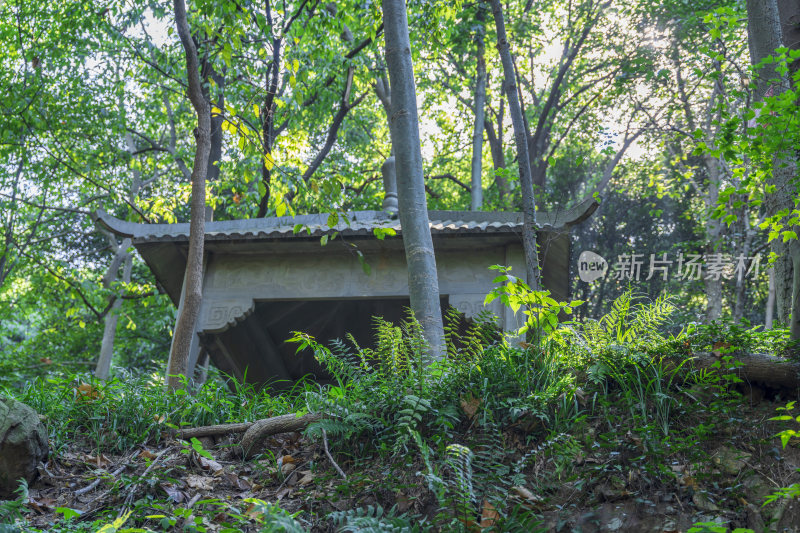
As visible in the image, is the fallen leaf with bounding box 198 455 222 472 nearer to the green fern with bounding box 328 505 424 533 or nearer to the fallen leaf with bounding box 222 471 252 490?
the fallen leaf with bounding box 222 471 252 490

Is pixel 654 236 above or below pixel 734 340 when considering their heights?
above

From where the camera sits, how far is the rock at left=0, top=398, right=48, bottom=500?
3471 millimetres

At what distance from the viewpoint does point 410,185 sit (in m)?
5.42

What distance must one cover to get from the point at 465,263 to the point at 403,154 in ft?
9.62

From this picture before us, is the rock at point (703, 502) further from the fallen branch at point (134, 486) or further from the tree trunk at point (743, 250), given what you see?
the tree trunk at point (743, 250)

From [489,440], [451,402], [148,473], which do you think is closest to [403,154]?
[451,402]

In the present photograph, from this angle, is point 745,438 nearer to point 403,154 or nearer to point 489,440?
point 489,440

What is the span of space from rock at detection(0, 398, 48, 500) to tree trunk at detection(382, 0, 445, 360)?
2504 mm

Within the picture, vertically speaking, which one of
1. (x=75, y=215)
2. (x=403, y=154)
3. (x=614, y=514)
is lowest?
(x=614, y=514)

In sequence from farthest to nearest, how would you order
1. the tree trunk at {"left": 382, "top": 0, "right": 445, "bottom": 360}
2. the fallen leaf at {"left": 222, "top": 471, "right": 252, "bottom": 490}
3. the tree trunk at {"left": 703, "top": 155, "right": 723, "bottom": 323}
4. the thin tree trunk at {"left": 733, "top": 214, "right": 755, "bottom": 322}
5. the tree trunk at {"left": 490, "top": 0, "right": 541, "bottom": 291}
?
the tree trunk at {"left": 703, "top": 155, "right": 723, "bottom": 323}, the thin tree trunk at {"left": 733, "top": 214, "right": 755, "bottom": 322}, the tree trunk at {"left": 490, "top": 0, "right": 541, "bottom": 291}, the tree trunk at {"left": 382, "top": 0, "right": 445, "bottom": 360}, the fallen leaf at {"left": 222, "top": 471, "right": 252, "bottom": 490}

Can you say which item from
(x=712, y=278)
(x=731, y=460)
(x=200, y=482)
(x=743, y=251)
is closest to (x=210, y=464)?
(x=200, y=482)

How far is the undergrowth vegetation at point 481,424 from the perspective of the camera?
303cm

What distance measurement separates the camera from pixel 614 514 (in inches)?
114

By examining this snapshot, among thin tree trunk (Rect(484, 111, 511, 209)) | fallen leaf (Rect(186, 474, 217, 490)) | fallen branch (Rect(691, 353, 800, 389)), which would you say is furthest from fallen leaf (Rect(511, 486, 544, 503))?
thin tree trunk (Rect(484, 111, 511, 209))
